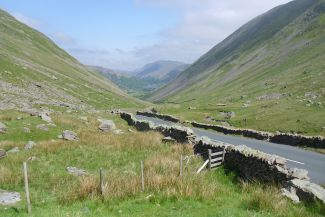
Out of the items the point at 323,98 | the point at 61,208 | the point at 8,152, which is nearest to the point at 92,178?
the point at 61,208

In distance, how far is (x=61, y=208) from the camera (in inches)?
612

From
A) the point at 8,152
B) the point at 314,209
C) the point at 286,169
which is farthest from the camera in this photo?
the point at 8,152

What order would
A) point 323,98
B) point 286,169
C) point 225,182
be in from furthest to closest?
point 323,98, point 225,182, point 286,169

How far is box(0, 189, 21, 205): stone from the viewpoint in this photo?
1704 cm

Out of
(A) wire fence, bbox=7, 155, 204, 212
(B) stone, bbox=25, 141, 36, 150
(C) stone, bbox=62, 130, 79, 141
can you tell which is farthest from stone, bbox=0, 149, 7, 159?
(A) wire fence, bbox=7, 155, 204, 212

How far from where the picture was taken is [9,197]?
17484 millimetres

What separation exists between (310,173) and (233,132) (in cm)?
2508

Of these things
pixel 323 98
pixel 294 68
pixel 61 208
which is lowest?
pixel 61 208

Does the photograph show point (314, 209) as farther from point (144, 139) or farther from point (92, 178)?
point (144, 139)

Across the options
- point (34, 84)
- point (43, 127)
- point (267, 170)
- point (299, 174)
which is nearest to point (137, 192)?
point (267, 170)

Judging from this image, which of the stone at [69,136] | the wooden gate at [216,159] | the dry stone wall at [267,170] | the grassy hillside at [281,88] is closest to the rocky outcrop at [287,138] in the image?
the grassy hillside at [281,88]

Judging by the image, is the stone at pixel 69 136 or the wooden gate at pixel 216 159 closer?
the wooden gate at pixel 216 159

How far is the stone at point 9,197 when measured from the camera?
17038mm

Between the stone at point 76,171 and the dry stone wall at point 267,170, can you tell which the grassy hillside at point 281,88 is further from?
the stone at point 76,171
